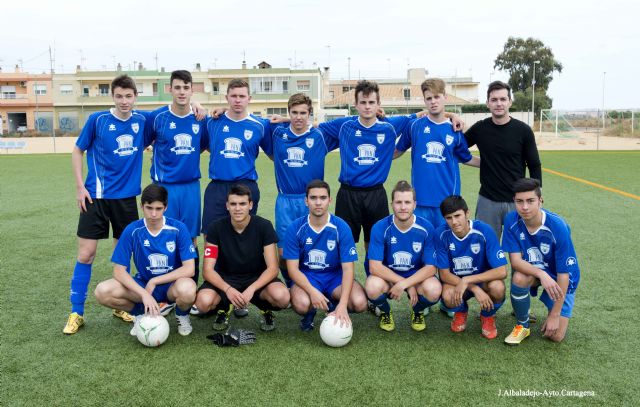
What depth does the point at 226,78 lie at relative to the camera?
48.2 m

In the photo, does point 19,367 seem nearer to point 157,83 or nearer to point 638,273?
point 638,273

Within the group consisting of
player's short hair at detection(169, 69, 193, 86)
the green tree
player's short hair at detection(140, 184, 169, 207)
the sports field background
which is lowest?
the sports field background

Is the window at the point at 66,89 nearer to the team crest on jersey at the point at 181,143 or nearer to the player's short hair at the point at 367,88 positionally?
the team crest on jersey at the point at 181,143

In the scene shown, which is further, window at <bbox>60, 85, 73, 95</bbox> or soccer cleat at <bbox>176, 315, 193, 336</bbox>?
window at <bbox>60, 85, 73, 95</bbox>

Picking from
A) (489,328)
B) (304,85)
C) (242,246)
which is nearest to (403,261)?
(489,328)

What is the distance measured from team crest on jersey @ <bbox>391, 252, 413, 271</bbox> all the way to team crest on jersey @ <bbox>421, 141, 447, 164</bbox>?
0.89m

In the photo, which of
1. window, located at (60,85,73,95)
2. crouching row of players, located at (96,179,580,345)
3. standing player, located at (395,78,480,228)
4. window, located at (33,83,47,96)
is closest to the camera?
crouching row of players, located at (96,179,580,345)

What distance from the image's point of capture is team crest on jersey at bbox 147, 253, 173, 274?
394 cm

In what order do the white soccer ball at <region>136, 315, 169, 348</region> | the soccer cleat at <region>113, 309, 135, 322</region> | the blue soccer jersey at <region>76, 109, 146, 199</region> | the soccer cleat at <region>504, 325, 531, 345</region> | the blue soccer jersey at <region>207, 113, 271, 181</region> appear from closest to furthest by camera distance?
1. the white soccer ball at <region>136, 315, 169, 348</region>
2. the soccer cleat at <region>504, 325, 531, 345</region>
3. the soccer cleat at <region>113, 309, 135, 322</region>
4. the blue soccer jersey at <region>76, 109, 146, 199</region>
5. the blue soccer jersey at <region>207, 113, 271, 181</region>

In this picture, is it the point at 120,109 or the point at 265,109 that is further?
the point at 265,109

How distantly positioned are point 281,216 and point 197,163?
2.87 feet

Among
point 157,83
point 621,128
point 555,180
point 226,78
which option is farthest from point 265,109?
point 555,180

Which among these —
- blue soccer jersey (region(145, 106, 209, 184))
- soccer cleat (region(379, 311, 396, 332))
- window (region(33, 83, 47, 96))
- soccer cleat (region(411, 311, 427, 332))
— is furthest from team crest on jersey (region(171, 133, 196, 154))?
window (region(33, 83, 47, 96))

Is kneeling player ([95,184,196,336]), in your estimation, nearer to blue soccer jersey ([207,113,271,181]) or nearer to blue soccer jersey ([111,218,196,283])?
blue soccer jersey ([111,218,196,283])
